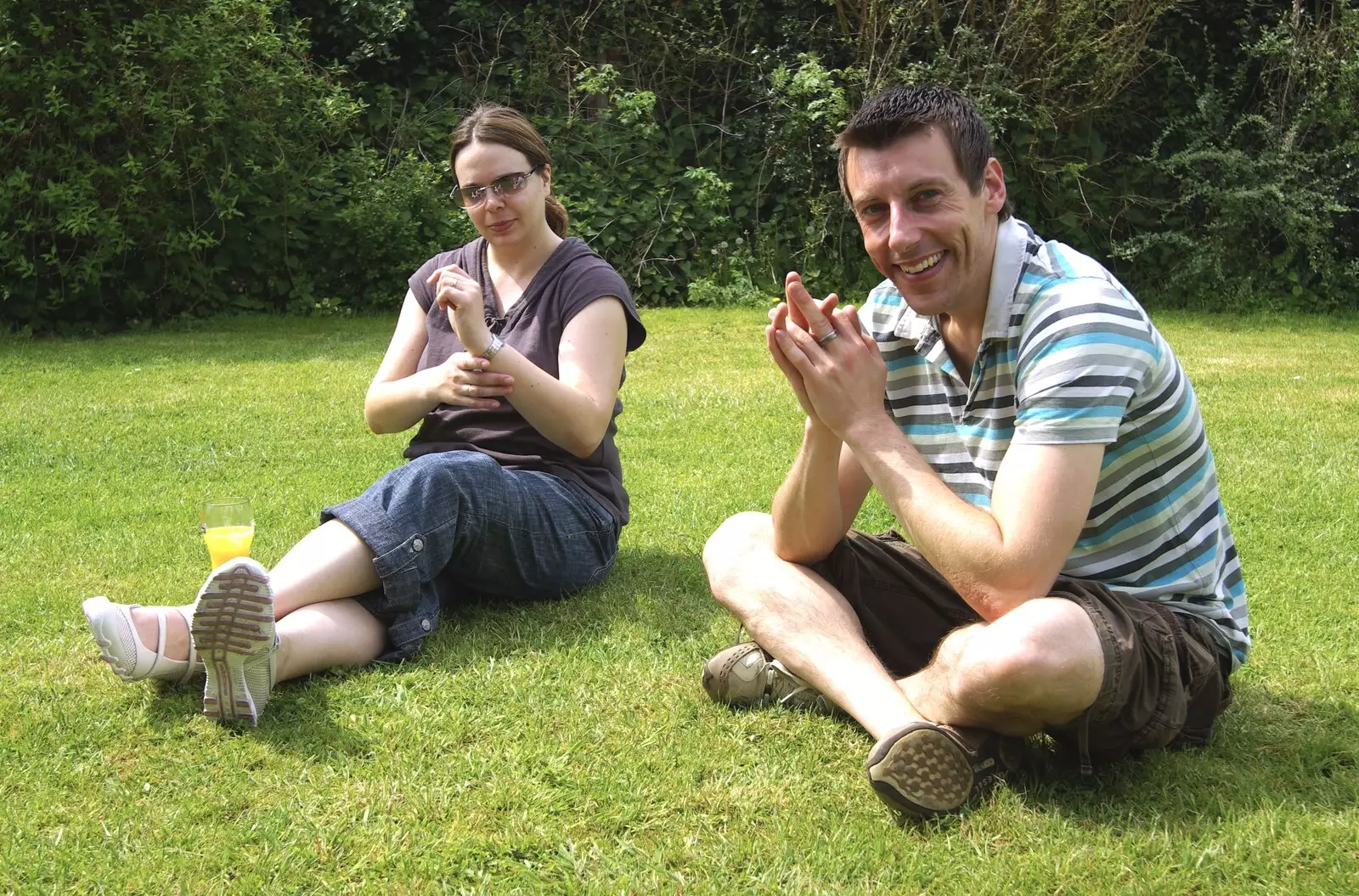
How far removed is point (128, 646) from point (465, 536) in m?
0.86

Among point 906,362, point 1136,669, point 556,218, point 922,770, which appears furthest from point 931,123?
point 556,218

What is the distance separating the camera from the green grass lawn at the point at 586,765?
7.40ft

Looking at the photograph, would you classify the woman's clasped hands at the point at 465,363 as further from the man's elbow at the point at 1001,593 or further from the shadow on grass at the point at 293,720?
the man's elbow at the point at 1001,593

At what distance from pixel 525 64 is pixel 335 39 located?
160cm

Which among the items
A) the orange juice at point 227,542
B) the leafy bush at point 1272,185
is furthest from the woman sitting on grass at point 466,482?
the leafy bush at point 1272,185

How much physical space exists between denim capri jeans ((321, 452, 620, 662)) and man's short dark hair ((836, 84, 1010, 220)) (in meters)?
1.37

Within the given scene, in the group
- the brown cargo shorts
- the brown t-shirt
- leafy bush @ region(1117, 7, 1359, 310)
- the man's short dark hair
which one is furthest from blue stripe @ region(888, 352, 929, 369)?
leafy bush @ region(1117, 7, 1359, 310)

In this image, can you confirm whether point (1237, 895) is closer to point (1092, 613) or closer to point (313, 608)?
point (1092, 613)

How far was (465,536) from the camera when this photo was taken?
3.35 metres

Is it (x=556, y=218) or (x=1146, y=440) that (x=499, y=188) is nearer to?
(x=556, y=218)

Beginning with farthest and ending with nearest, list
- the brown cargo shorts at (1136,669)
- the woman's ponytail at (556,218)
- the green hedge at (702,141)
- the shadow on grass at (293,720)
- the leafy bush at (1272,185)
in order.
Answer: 1. the leafy bush at (1272,185)
2. the green hedge at (702,141)
3. the woman's ponytail at (556,218)
4. the shadow on grass at (293,720)
5. the brown cargo shorts at (1136,669)

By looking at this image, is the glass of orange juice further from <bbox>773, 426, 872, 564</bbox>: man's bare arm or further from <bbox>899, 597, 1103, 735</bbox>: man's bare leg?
<bbox>899, 597, 1103, 735</bbox>: man's bare leg

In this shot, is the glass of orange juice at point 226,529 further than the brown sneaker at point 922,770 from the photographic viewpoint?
Yes

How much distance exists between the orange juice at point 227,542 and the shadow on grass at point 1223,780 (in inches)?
73.1
